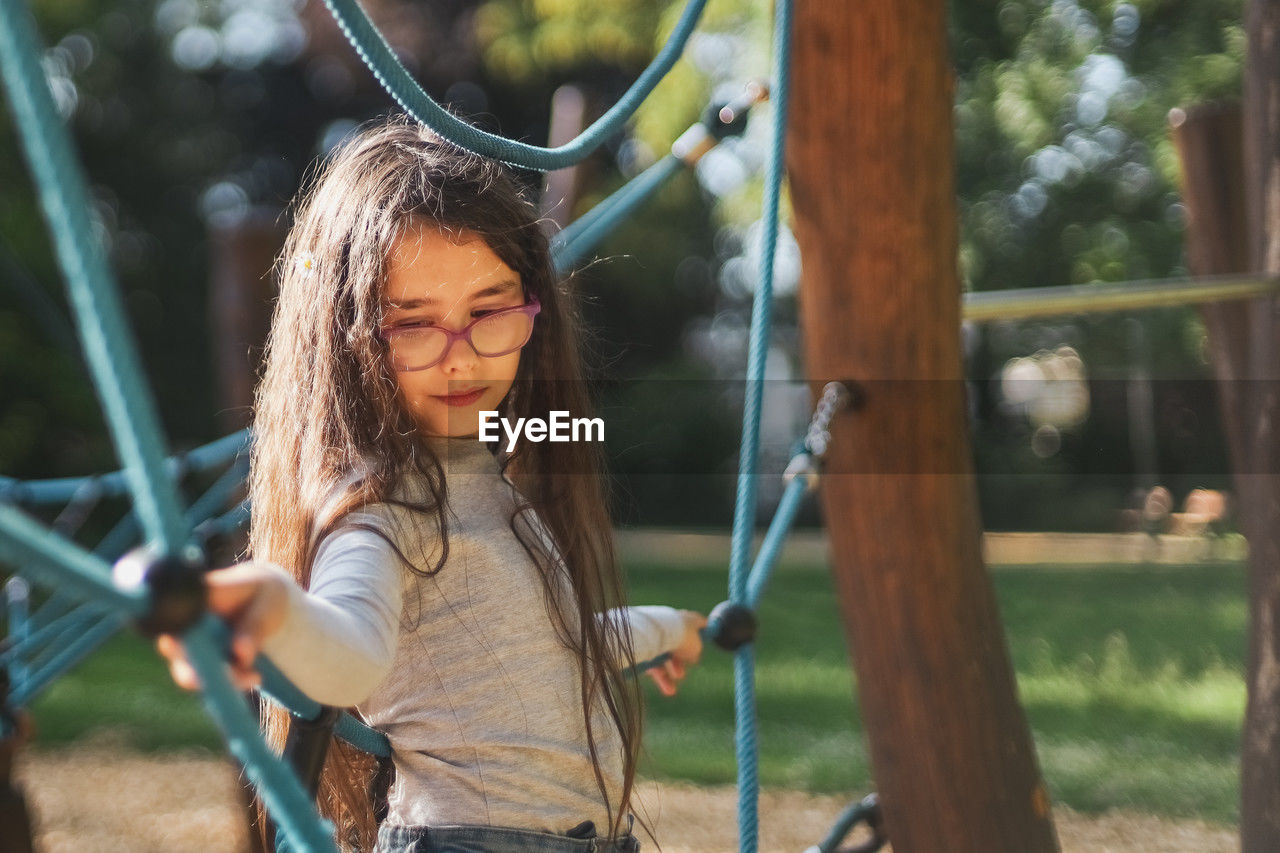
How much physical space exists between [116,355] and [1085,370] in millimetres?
6987

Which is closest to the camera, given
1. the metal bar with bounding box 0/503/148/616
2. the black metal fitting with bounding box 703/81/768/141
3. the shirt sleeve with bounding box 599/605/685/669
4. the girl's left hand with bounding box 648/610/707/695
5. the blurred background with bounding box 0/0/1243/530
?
the metal bar with bounding box 0/503/148/616

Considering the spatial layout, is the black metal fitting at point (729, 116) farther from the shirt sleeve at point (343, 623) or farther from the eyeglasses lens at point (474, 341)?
the shirt sleeve at point (343, 623)

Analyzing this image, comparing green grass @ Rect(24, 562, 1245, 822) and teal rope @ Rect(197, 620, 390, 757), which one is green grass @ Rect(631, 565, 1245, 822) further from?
teal rope @ Rect(197, 620, 390, 757)

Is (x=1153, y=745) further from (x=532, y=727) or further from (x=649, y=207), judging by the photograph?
(x=649, y=207)

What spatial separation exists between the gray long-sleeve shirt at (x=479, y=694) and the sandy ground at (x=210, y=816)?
130 centimetres

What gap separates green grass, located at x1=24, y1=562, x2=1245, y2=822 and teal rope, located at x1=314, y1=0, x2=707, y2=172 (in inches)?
58.6

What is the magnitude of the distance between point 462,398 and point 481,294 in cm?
8

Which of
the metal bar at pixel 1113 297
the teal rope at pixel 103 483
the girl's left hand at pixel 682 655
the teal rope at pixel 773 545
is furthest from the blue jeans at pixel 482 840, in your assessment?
the teal rope at pixel 103 483

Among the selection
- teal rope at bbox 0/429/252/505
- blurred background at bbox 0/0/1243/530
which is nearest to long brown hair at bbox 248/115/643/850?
teal rope at bbox 0/429/252/505

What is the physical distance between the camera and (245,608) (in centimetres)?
59

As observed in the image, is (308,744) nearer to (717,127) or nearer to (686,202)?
(717,127)

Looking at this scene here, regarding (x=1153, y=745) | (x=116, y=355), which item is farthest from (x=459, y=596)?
(x=1153, y=745)

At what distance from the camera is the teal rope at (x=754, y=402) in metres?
1.16

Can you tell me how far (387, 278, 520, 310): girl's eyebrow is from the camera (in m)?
0.94
